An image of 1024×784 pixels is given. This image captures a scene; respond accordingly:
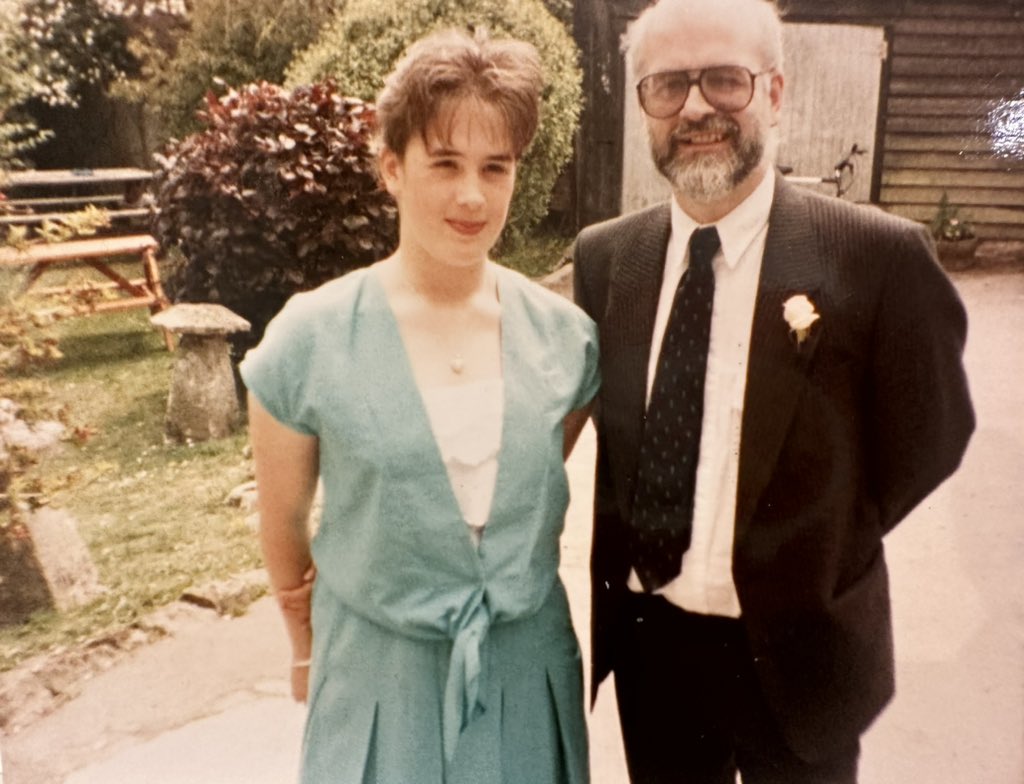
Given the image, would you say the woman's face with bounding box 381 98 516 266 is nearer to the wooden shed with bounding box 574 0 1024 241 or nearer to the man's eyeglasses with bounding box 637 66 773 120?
the man's eyeglasses with bounding box 637 66 773 120

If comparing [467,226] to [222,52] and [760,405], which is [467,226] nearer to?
[760,405]

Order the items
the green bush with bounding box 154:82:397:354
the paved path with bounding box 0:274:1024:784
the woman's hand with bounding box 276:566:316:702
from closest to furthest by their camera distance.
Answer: the woman's hand with bounding box 276:566:316:702, the paved path with bounding box 0:274:1024:784, the green bush with bounding box 154:82:397:354

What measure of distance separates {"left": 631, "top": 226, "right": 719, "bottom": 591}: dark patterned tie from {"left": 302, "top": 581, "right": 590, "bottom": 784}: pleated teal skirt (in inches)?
8.6

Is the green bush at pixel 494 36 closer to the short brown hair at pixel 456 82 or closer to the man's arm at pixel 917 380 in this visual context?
the short brown hair at pixel 456 82

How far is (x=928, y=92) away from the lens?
2.21 m

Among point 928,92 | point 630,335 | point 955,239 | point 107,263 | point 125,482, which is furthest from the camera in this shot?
point 125,482

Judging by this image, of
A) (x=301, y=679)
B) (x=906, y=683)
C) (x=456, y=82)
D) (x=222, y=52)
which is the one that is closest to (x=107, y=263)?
(x=222, y=52)

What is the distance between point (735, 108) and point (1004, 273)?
3.58ft

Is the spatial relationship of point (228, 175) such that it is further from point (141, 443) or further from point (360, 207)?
point (141, 443)

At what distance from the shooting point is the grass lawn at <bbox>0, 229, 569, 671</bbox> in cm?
260

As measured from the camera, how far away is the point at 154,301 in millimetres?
3664

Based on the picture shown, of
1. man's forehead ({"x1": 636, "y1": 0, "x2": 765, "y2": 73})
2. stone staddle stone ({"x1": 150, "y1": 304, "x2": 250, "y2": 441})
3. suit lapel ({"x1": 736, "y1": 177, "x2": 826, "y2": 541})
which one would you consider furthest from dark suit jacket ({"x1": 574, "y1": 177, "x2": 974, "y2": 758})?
stone staddle stone ({"x1": 150, "y1": 304, "x2": 250, "y2": 441})

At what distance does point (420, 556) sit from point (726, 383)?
1.89ft

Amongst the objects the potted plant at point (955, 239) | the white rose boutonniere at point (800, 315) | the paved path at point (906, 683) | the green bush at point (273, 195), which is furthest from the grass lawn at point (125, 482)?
the potted plant at point (955, 239)
